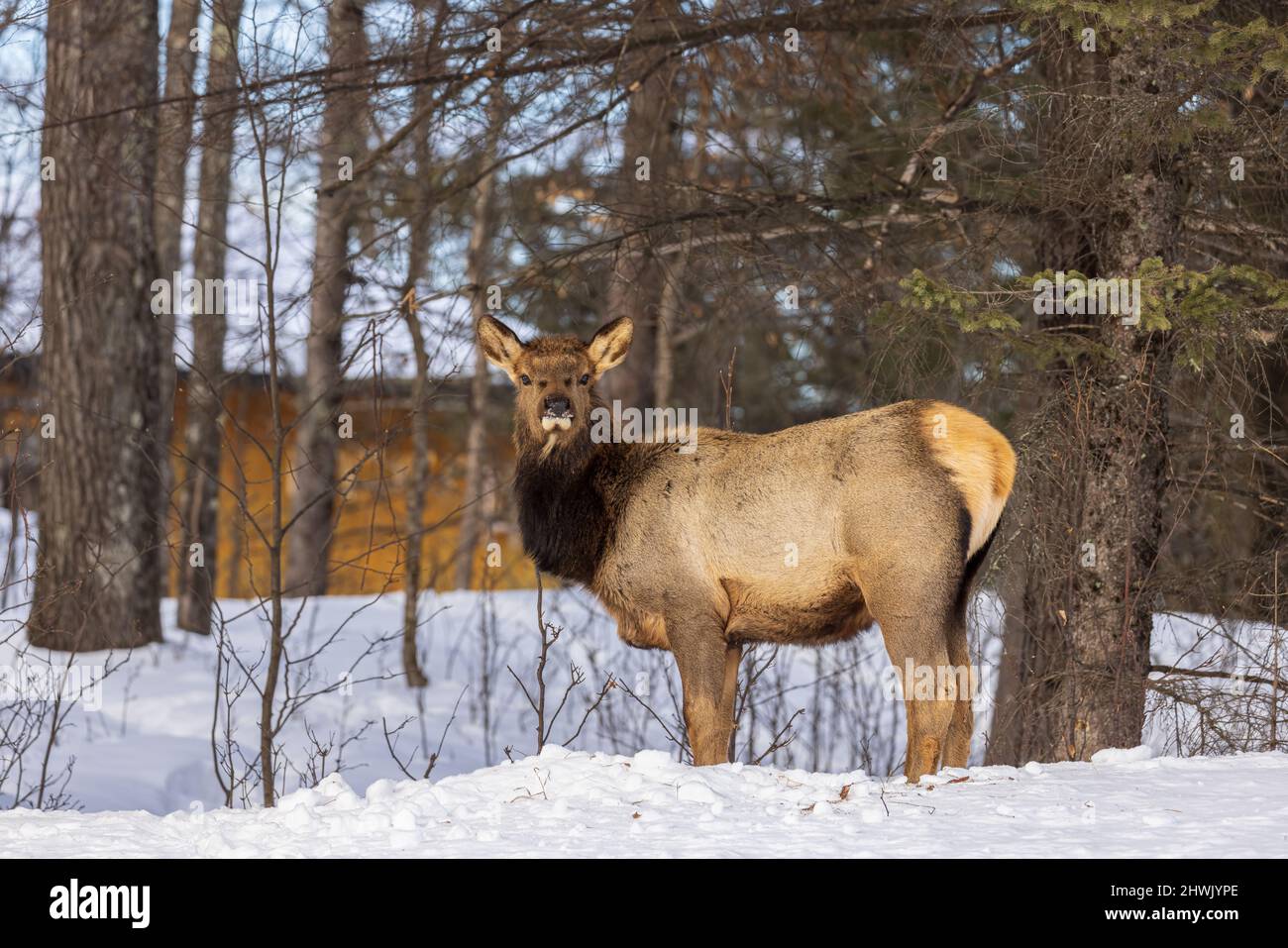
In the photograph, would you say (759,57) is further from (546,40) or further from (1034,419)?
(1034,419)

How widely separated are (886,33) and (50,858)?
8.54 m

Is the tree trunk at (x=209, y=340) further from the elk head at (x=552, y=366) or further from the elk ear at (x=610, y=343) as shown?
the elk ear at (x=610, y=343)

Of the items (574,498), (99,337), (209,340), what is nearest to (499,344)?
(574,498)

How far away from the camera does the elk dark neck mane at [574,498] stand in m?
7.98

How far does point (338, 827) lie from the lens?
17.8 ft

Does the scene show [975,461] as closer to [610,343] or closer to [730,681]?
[730,681]

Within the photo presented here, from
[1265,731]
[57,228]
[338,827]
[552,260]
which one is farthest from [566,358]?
[57,228]

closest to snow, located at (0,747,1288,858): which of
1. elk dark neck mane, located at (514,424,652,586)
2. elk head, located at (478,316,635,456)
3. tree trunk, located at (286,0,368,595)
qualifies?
elk dark neck mane, located at (514,424,652,586)

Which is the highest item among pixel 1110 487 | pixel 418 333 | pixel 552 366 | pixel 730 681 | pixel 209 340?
pixel 209 340

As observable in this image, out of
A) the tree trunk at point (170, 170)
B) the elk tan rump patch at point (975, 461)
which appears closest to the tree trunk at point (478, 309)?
the tree trunk at point (170, 170)

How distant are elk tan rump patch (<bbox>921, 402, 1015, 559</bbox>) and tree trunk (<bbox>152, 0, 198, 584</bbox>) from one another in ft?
12.9

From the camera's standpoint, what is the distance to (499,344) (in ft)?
27.8

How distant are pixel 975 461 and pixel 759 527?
1.18m

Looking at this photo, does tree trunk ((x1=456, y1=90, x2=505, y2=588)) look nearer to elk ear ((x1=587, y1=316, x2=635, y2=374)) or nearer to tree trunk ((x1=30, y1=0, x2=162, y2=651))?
elk ear ((x1=587, y1=316, x2=635, y2=374))
